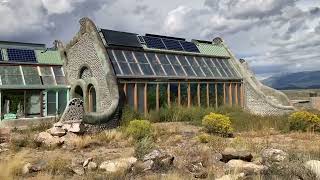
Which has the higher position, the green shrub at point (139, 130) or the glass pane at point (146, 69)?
the glass pane at point (146, 69)

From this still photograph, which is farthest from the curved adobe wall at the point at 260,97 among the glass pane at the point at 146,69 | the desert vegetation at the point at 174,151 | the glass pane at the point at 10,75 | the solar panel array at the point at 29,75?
the glass pane at the point at 10,75

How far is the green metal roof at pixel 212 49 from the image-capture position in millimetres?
32062

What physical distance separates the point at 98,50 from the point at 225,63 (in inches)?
494

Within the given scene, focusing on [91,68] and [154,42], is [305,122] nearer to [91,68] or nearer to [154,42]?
[154,42]

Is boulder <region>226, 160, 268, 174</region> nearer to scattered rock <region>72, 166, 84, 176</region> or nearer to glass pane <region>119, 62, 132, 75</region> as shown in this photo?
scattered rock <region>72, 166, 84, 176</region>

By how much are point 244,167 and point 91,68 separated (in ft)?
53.4

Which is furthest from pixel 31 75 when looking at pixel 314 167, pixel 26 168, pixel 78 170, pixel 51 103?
pixel 314 167

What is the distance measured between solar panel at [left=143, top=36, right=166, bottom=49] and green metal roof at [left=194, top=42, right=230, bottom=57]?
4244 millimetres

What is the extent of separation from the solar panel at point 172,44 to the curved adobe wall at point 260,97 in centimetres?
571

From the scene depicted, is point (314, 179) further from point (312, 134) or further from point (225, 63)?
point (225, 63)

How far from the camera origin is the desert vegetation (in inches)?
397

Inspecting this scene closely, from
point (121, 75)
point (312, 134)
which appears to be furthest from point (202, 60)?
point (312, 134)

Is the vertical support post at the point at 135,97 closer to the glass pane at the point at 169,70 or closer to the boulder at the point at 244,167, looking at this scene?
the glass pane at the point at 169,70

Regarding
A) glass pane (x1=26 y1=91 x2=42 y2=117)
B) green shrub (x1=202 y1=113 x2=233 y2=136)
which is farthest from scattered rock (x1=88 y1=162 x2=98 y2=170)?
glass pane (x1=26 y1=91 x2=42 y2=117)
